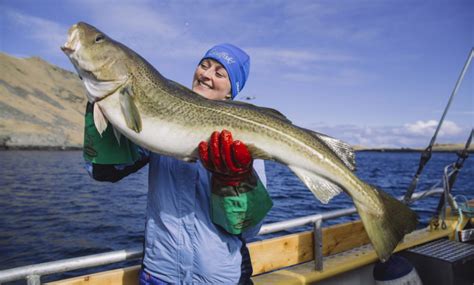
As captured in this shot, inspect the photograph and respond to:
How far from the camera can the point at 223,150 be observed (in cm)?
267

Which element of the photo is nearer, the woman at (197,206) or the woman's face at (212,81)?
the woman at (197,206)

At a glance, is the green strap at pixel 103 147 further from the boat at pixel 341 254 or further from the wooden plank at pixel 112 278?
the wooden plank at pixel 112 278

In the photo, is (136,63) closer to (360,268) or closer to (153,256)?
(153,256)

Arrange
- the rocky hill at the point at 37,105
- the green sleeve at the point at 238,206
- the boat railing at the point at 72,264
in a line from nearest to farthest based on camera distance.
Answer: the green sleeve at the point at 238,206 → the boat railing at the point at 72,264 → the rocky hill at the point at 37,105

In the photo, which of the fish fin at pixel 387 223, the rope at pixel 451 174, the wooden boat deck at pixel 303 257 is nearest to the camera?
the fish fin at pixel 387 223

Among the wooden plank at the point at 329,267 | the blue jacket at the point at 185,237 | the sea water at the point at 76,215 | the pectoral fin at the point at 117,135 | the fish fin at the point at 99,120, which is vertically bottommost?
the sea water at the point at 76,215

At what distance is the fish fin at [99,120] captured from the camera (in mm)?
2762

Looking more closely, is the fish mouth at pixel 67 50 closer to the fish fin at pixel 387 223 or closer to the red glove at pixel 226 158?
the red glove at pixel 226 158

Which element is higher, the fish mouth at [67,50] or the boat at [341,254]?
the fish mouth at [67,50]

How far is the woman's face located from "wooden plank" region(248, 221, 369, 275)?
76.9 inches

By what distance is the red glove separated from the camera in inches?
105

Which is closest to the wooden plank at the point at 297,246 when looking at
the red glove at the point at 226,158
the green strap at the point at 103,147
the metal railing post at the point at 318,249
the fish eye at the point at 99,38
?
the metal railing post at the point at 318,249

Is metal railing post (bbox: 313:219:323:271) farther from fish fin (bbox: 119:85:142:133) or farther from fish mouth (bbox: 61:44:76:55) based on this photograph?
fish mouth (bbox: 61:44:76:55)

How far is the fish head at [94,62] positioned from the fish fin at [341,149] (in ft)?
5.38
